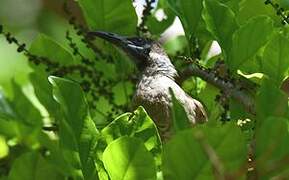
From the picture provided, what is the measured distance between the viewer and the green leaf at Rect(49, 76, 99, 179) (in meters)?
1.35

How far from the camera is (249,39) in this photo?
1.49m

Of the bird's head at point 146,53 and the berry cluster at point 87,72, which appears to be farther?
the bird's head at point 146,53

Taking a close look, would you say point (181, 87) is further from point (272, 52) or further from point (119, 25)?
point (272, 52)

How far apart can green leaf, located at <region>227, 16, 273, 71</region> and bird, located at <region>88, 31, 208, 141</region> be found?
0.13 meters

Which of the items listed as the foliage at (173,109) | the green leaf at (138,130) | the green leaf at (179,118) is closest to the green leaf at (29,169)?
the foliage at (173,109)

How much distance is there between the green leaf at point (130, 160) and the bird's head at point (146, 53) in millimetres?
635

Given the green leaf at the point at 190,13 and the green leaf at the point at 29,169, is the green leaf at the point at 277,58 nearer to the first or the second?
the green leaf at the point at 190,13

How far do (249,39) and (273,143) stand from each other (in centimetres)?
34

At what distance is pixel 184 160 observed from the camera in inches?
46.6

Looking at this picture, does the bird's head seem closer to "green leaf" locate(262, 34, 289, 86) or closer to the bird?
the bird

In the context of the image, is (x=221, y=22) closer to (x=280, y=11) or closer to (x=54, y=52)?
(x=280, y=11)

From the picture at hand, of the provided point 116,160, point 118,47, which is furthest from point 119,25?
point 116,160

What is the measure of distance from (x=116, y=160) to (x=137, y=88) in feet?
2.43

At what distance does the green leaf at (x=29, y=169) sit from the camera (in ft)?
4.39
